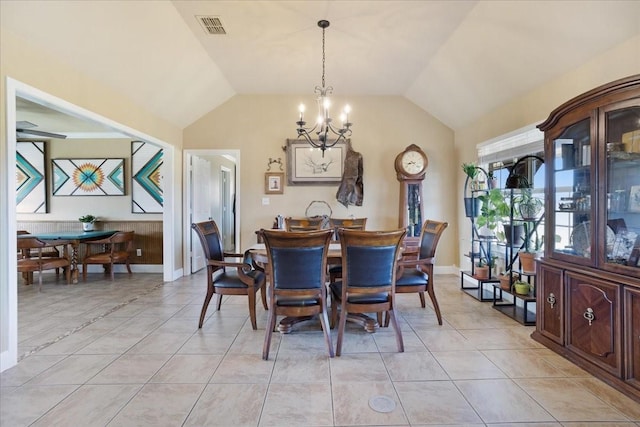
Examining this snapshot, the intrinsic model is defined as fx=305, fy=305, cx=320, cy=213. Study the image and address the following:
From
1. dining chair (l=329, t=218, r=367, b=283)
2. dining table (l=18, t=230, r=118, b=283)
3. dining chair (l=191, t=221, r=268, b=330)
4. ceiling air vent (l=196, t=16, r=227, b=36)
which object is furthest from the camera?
dining table (l=18, t=230, r=118, b=283)

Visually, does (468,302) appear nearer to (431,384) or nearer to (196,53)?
(431,384)

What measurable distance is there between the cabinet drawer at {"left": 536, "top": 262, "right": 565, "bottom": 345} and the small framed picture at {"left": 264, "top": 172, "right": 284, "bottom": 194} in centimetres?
358

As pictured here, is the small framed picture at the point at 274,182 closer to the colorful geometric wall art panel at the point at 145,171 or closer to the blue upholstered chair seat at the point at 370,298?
the colorful geometric wall art panel at the point at 145,171

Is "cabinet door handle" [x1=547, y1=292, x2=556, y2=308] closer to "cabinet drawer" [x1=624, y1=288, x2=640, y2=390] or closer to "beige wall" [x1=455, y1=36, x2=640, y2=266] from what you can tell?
"cabinet drawer" [x1=624, y1=288, x2=640, y2=390]

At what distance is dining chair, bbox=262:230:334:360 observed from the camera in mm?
2178

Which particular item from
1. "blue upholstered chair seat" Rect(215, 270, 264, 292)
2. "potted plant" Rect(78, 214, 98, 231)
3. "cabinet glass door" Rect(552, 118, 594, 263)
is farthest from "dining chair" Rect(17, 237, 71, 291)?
"cabinet glass door" Rect(552, 118, 594, 263)

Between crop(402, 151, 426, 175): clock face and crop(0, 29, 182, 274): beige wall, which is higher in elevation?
crop(0, 29, 182, 274): beige wall

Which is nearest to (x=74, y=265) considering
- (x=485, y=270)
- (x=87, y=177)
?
(x=87, y=177)

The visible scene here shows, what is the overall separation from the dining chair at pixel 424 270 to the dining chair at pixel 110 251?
428cm

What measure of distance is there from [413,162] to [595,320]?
308 cm

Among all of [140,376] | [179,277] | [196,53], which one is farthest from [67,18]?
[179,277]

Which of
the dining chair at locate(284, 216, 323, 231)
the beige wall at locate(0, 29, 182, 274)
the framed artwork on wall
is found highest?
the beige wall at locate(0, 29, 182, 274)

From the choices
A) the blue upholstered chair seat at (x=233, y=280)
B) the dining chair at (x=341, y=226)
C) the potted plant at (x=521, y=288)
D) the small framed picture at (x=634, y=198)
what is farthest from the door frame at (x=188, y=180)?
the small framed picture at (x=634, y=198)

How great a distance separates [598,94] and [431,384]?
218 centimetres
